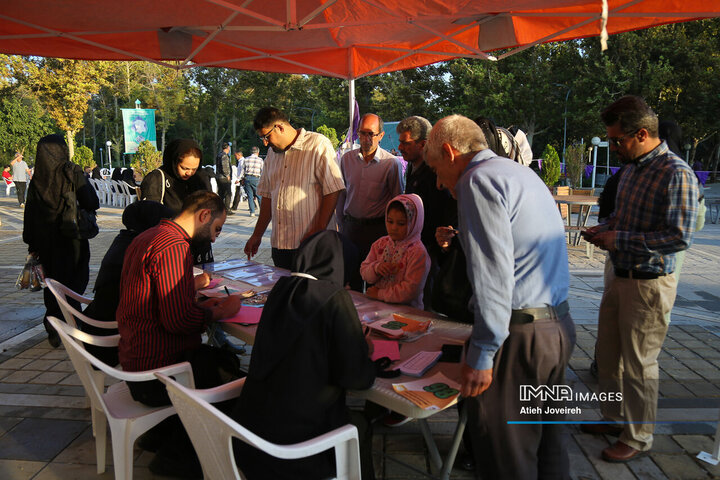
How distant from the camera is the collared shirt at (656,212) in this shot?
7.77 ft

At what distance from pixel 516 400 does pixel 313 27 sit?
337 centimetres

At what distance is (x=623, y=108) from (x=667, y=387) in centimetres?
212

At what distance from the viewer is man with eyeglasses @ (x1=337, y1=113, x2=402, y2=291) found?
421cm

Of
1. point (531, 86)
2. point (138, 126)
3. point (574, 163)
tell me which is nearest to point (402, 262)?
point (574, 163)

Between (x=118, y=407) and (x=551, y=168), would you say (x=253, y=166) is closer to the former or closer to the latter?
(x=551, y=168)

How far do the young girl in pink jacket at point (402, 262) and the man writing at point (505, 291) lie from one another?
117 centimetres

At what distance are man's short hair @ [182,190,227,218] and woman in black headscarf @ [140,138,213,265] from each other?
1.32m

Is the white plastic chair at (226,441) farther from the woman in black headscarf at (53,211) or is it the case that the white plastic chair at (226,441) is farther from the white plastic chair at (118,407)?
the woman in black headscarf at (53,211)

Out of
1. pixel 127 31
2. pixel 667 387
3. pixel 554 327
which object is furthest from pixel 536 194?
pixel 127 31

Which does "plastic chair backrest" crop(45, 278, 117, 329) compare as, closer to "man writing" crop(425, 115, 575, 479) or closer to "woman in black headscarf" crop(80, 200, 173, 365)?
"woman in black headscarf" crop(80, 200, 173, 365)

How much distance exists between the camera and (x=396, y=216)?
10.3 feet

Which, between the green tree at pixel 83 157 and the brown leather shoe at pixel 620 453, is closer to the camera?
the brown leather shoe at pixel 620 453

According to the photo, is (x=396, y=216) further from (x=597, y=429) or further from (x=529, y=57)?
(x=529, y=57)

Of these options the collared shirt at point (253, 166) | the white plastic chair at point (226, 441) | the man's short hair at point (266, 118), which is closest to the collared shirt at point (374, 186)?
the man's short hair at point (266, 118)
